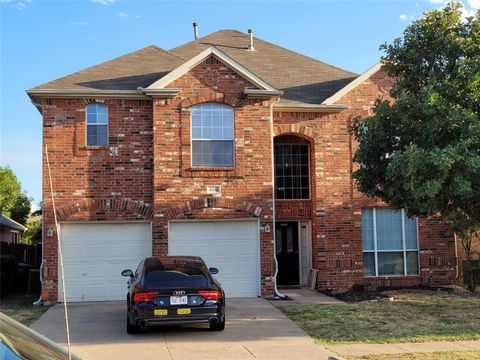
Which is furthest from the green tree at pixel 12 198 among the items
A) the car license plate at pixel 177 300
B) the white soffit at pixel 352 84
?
the car license plate at pixel 177 300

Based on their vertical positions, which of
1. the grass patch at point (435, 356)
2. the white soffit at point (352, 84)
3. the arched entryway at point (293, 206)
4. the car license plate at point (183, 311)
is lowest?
the grass patch at point (435, 356)

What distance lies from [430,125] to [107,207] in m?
9.29

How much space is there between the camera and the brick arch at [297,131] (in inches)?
735

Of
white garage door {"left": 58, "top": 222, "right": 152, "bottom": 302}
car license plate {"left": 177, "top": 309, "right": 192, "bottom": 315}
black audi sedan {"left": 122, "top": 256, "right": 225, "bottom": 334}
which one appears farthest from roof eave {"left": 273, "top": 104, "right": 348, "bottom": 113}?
car license plate {"left": 177, "top": 309, "right": 192, "bottom": 315}

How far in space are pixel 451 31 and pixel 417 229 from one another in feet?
26.5

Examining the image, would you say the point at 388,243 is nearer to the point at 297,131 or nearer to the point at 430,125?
the point at 297,131

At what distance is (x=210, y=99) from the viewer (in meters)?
17.2

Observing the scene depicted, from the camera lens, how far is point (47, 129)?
670 inches

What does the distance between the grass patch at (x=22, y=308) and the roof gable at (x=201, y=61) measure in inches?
275

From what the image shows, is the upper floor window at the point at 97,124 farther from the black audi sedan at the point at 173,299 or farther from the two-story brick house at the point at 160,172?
the black audi sedan at the point at 173,299

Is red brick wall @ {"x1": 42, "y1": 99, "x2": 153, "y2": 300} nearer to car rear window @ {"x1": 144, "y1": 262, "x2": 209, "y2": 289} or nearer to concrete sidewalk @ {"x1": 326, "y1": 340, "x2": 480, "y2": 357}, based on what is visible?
car rear window @ {"x1": 144, "y1": 262, "x2": 209, "y2": 289}

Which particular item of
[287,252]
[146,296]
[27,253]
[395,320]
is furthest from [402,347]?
[27,253]

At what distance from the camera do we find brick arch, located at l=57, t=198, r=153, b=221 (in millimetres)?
16766

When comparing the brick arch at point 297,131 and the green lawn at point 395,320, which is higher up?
the brick arch at point 297,131
